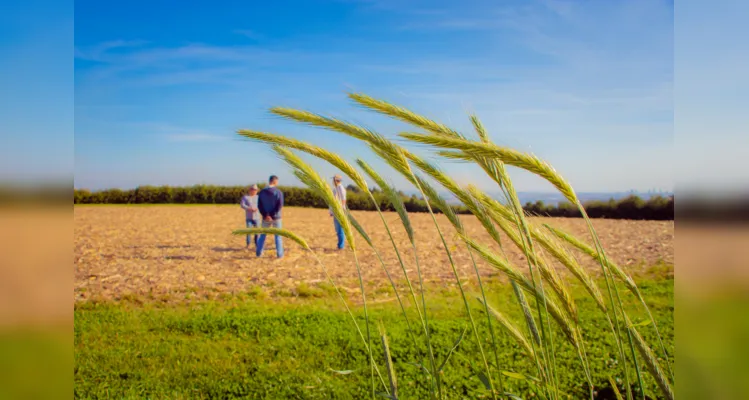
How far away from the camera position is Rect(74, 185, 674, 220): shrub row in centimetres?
2361

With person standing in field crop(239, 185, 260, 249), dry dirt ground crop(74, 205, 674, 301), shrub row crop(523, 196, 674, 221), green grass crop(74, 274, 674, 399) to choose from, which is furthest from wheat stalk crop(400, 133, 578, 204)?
shrub row crop(523, 196, 674, 221)

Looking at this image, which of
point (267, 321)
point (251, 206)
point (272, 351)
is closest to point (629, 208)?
point (251, 206)

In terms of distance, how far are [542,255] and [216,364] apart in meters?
4.33

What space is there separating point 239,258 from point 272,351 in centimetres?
768

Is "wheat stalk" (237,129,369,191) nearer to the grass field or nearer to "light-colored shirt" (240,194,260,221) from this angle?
the grass field

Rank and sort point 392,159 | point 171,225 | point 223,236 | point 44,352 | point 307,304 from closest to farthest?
point 44,352
point 392,159
point 307,304
point 223,236
point 171,225

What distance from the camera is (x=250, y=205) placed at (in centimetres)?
1216

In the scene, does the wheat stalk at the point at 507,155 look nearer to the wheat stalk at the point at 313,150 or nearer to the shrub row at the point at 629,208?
the wheat stalk at the point at 313,150

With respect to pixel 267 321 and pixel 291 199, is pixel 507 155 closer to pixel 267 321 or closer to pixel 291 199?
pixel 267 321

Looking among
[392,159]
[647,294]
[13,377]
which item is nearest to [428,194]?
[392,159]

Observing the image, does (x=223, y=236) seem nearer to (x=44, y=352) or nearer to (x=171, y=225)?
(x=171, y=225)

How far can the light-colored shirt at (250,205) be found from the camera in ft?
39.7

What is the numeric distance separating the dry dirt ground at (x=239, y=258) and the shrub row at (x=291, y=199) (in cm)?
210

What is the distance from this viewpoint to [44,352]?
1.23m
